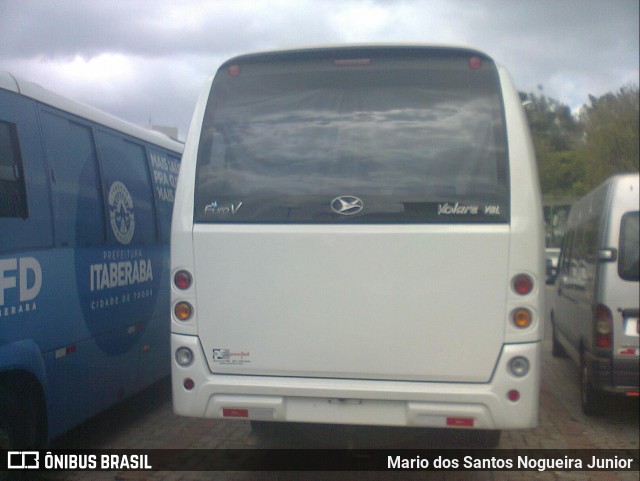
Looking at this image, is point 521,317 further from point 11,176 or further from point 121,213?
point 121,213

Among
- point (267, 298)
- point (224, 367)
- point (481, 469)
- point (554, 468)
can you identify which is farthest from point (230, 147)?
point (554, 468)

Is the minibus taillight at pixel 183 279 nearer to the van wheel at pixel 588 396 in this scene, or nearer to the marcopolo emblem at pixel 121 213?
the marcopolo emblem at pixel 121 213

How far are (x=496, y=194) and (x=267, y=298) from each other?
166 cm

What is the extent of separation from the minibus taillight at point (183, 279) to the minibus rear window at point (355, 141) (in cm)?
40

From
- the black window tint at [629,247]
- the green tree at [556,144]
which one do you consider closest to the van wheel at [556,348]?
the black window tint at [629,247]

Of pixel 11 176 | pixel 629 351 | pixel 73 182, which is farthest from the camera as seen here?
pixel 629 351

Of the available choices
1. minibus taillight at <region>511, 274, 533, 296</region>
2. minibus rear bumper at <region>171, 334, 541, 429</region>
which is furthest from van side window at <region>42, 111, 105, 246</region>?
minibus taillight at <region>511, 274, 533, 296</region>

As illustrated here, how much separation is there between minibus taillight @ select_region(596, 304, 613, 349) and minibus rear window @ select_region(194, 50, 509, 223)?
2.95 metres

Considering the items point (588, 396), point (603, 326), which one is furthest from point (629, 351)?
point (588, 396)

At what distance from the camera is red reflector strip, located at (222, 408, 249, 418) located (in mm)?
4855

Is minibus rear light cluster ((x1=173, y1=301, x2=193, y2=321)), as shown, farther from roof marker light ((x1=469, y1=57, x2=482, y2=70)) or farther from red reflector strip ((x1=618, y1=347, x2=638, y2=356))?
red reflector strip ((x1=618, y1=347, x2=638, y2=356))

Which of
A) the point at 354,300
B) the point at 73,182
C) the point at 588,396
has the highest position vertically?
the point at 73,182

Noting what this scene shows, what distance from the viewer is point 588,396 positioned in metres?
7.68

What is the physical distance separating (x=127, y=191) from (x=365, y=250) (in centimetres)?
→ 349
